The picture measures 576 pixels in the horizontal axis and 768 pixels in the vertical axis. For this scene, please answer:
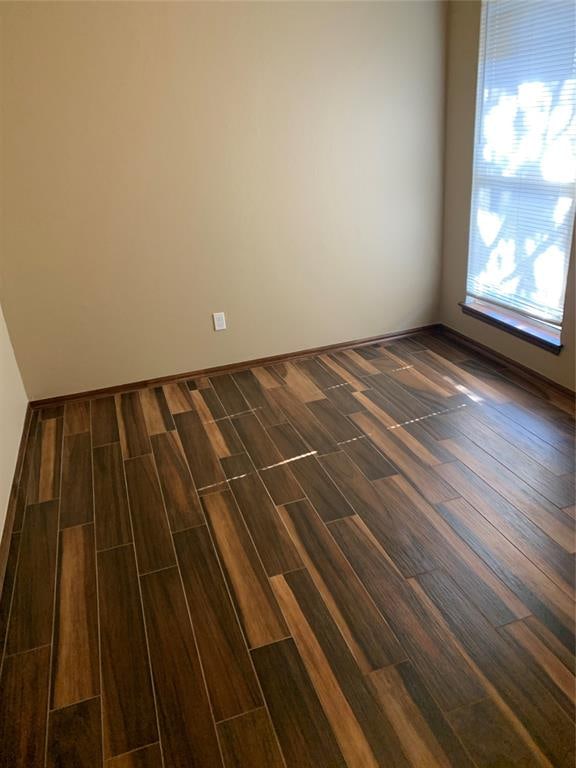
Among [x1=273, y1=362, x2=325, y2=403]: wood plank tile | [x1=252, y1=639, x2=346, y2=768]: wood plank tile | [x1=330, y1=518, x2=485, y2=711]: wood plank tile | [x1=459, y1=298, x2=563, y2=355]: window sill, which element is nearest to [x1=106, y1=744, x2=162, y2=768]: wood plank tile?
[x1=252, y1=639, x2=346, y2=768]: wood plank tile

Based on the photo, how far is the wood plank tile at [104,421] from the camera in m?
2.87

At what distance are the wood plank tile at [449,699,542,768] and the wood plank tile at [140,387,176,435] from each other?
1.94 m

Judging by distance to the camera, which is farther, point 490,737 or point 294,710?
point 294,710

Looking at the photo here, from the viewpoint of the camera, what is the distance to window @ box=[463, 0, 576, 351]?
102 inches

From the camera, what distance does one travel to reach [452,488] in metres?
2.28

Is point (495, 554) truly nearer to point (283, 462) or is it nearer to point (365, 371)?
point (283, 462)

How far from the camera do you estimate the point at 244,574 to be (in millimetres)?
1938

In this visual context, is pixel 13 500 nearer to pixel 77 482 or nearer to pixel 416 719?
pixel 77 482

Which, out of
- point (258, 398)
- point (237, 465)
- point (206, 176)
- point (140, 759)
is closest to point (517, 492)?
point (237, 465)

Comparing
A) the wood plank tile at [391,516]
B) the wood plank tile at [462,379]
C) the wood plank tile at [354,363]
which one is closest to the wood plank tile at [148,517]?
the wood plank tile at [391,516]

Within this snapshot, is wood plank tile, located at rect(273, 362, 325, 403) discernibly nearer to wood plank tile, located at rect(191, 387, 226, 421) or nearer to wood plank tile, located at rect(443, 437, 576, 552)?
wood plank tile, located at rect(191, 387, 226, 421)

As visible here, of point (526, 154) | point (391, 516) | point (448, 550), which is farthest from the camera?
point (526, 154)

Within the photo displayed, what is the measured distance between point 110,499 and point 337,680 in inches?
50.6

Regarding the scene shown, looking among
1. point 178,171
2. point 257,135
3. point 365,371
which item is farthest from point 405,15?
point 365,371
